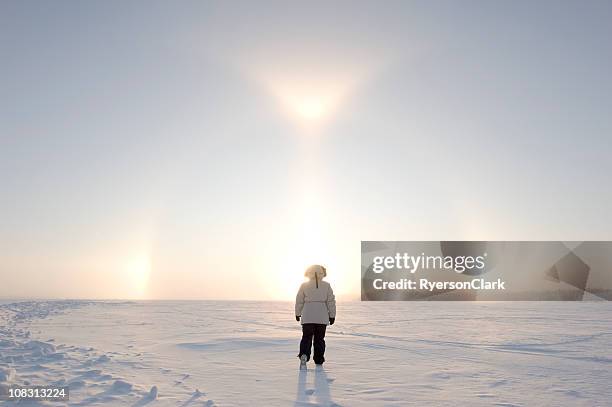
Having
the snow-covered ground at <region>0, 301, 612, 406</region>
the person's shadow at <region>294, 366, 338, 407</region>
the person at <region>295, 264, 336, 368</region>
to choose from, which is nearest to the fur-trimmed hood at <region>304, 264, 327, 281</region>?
the person at <region>295, 264, 336, 368</region>

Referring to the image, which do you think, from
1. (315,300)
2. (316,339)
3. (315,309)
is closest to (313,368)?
(316,339)

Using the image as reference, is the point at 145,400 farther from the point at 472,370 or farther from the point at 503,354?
the point at 503,354

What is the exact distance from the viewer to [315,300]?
840 cm

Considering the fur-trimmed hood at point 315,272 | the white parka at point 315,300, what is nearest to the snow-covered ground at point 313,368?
the white parka at point 315,300

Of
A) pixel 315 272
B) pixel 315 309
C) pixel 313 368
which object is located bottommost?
pixel 313 368

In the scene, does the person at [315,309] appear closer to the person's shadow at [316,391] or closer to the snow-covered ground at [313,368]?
the snow-covered ground at [313,368]

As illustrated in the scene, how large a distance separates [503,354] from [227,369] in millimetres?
5296

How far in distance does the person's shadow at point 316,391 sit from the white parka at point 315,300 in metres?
1.04

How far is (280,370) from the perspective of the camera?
762 centimetres

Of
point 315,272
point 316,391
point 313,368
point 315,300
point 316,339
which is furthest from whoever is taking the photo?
point 315,272

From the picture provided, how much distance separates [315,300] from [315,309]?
0.15m

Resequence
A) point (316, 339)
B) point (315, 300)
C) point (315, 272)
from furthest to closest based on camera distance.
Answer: point (315, 272), point (315, 300), point (316, 339)

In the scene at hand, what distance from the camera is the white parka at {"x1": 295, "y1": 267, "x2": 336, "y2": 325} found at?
8289mm

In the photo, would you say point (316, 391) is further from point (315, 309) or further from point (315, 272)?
point (315, 272)
